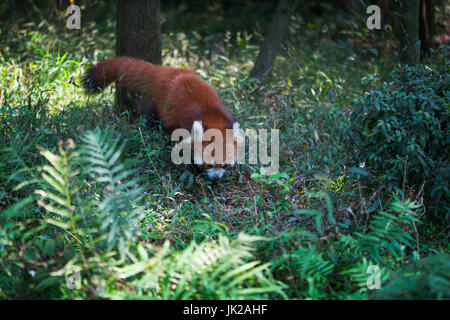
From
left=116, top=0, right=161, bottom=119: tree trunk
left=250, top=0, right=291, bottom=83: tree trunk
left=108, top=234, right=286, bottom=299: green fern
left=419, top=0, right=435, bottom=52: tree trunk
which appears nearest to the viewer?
left=108, top=234, right=286, bottom=299: green fern

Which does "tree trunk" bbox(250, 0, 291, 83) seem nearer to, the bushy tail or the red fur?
the red fur

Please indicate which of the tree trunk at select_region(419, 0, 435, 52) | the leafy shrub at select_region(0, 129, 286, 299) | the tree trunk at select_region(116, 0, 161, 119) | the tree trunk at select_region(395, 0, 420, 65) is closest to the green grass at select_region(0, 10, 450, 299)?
the leafy shrub at select_region(0, 129, 286, 299)

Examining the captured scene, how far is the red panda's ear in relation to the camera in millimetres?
3888

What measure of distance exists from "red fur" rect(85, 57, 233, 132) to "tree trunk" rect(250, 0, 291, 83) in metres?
1.51

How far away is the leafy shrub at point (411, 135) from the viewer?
2973 mm

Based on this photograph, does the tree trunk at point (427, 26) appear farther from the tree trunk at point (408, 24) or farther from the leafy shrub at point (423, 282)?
Result: the leafy shrub at point (423, 282)

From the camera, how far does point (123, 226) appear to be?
8.34ft

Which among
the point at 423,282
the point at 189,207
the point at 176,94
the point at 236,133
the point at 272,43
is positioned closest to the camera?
the point at 423,282

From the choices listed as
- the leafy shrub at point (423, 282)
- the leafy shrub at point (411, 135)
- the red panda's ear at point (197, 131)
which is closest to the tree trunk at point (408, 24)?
the leafy shrub at point (411, 135)

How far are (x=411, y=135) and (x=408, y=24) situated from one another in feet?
7.16

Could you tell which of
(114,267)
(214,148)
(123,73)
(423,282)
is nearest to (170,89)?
(123,73)

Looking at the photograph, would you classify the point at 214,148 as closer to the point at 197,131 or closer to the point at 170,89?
the point at 197,131

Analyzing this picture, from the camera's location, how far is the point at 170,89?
4.41 m

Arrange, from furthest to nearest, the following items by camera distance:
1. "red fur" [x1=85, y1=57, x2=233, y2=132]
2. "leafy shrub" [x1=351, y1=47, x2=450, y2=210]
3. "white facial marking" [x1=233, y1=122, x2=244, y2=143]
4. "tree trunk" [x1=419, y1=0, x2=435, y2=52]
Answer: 1. "tree trunk" [x1=419, y1=0, x2=435, y2=52]
2. "red fur" [x1=85, y1=57, x2=233, y2=132]
3. "white facial marking" [x1=233, y1=122, x2=244, y2=143]
4. "leafy shrub" [x1=351, y1=47, x2=450, y2=210]
